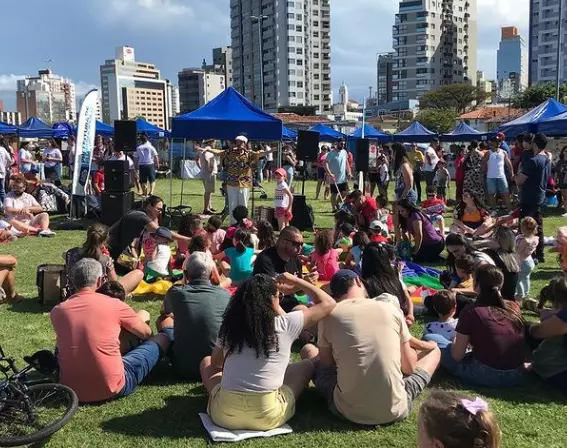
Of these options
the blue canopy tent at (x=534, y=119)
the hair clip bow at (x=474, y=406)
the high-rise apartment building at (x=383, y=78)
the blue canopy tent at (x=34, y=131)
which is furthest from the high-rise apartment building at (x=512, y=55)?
the hair clip bow at (x=474, y=406)

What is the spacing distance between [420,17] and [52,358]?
423 ft

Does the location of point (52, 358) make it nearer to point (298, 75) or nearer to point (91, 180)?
point (91, 180)

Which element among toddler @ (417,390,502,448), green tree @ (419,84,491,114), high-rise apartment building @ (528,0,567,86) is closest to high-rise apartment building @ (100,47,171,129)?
green tree @ (419,84,491,114)

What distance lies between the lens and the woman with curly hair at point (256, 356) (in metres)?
3.47

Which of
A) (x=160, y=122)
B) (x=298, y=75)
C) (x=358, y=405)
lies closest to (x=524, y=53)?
(x=298, y=75)

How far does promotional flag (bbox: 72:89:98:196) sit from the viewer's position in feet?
40.5

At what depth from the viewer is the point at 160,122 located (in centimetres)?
13925

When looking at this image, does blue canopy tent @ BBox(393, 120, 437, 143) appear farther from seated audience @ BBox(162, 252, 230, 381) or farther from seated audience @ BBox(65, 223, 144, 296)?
seated audience @ BBox(162, 252, 230, 381)

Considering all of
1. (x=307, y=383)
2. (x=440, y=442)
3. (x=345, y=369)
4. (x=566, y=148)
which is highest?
(x=566, y=148)

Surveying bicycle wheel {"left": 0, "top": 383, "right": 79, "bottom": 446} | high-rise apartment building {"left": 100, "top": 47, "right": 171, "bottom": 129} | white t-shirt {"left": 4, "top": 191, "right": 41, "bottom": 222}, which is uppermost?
high-rise apartment building {"left": 100, "top": 47, "right": 171, "bottom": 129}

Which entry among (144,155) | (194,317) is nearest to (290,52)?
(144,155)

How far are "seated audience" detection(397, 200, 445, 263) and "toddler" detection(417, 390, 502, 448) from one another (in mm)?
6603

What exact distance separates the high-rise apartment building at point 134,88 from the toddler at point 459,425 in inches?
4815

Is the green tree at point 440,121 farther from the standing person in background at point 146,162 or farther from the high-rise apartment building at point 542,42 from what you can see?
the high-rise apartment building at point 542,42
